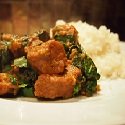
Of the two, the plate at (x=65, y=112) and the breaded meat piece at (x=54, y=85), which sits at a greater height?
the breaded meat piece at (x=54, y=85)

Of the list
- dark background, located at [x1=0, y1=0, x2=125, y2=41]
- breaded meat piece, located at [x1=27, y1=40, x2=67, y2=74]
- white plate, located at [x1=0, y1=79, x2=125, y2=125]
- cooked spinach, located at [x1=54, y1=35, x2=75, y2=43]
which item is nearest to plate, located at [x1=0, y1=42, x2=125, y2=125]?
white plate, located at [x1=0, y1=79, x2=125, y2=125]

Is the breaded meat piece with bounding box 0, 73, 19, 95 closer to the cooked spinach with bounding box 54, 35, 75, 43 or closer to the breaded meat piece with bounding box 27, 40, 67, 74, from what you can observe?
the breaded meat piece with bounding box 27, 40, 67, 74

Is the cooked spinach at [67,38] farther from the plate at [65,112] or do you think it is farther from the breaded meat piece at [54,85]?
the plate at [65,112]

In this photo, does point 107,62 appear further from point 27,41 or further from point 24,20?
point 24,20

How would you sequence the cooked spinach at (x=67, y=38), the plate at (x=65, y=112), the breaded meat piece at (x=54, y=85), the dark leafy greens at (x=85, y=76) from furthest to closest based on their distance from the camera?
1. the cooked spinach at (x=67, y=38)
2. the dark leafy greens at (x=85, y=76)
3. the breaded meat piece at (x=54, y=85)
4. the plate at (x=65, y=112)

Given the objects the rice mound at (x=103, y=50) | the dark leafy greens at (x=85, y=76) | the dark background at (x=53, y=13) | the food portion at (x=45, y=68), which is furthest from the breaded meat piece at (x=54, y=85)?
the dark background at (x=53, y=13)

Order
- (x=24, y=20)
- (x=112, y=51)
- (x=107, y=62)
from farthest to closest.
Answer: (x=24, y=20), (x=112, y=51), (x=107, y=62)

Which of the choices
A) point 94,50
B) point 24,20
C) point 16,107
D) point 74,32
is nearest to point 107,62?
point 94,50
